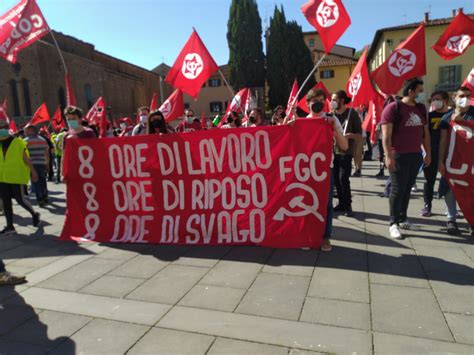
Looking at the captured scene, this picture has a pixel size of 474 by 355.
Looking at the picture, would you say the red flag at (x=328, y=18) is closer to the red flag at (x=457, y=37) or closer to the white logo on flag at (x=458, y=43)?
the red flag at (x=457, y=37)

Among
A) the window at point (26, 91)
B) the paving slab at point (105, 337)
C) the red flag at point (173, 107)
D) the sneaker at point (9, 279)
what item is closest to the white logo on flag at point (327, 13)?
the red flag at point (173, 107)

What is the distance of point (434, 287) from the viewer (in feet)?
11.5

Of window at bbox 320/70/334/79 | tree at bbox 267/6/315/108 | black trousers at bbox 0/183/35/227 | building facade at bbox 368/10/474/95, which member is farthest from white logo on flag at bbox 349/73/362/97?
window at bbox 320/70/334/79

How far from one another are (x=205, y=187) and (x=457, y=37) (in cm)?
586

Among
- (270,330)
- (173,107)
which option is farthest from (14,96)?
(270,330)

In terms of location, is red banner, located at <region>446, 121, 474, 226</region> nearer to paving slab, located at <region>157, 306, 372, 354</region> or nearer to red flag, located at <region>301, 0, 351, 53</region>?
red flag, located at <region>301, 0, 351, 53</region>

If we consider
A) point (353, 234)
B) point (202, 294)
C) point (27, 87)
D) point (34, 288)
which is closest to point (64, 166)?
point (34, 288)

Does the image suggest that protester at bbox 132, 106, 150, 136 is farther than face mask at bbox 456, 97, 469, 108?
Yes

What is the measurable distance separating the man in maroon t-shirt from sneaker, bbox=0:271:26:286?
177 inches

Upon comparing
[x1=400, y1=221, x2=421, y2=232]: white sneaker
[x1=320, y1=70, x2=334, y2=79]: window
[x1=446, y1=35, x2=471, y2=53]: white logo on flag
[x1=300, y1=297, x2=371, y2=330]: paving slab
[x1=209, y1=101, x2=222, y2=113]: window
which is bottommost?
[x1=300, y1=297, x2=371, y2=330]: paving slab

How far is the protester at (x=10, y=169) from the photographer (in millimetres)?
6117

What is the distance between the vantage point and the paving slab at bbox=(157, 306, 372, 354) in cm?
270

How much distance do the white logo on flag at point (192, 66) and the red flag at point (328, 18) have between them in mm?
2160

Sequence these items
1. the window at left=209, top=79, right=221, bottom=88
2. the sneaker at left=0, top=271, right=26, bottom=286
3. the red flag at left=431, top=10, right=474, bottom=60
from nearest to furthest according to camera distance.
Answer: the sneaker at left=0, top=271, right=26, bottom=286
the red flag at left=431, top=10, right=474, bottom=60
the window at left=209, top=79, right=221, bottom=88
